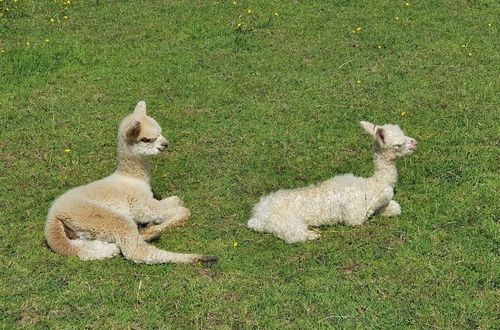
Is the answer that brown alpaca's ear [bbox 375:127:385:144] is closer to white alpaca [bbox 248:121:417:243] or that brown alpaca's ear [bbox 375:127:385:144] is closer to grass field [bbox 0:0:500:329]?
white alpaca [bbox 248:121:417:243]

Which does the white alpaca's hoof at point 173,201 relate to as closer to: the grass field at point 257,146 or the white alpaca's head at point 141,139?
the grass field at point 257,146

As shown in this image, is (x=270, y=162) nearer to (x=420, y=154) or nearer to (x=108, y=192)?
(x=420, y=154)

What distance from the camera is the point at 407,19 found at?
44.3ft

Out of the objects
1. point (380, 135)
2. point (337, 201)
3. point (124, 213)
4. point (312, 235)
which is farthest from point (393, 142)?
point (124, 213)

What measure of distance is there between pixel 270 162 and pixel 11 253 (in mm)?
3456

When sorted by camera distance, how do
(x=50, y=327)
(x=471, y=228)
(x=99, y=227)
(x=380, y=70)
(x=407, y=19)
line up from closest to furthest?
(x=50, y=327)
(x=99, y=227)
(x=471, y=228)
(x=380, y=70)
(x=407, y=19)

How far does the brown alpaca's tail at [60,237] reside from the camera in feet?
21.6

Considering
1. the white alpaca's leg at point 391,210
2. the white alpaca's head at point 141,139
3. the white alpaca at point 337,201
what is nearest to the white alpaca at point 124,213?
the white alpaca's head at point 141,139

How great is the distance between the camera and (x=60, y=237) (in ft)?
21.7

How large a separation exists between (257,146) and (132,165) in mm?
2423

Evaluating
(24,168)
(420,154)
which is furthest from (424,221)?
(24,168)

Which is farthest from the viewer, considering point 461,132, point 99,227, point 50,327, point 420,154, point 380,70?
point 380,70

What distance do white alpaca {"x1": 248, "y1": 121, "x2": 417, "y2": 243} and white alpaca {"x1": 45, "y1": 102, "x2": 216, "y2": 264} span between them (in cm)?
88

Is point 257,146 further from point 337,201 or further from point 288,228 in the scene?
point 288,228
